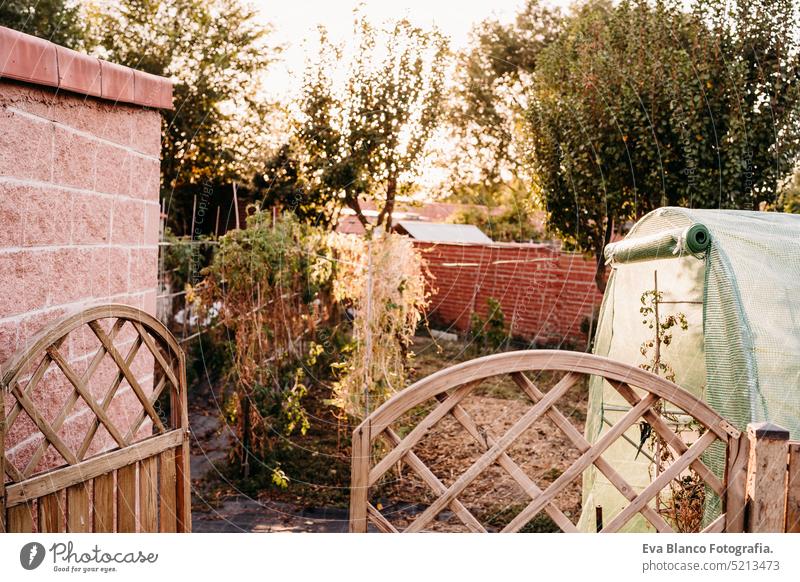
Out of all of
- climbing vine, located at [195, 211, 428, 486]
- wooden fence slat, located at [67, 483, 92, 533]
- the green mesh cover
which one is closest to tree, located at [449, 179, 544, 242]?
climbing vine, located at [195, 211, 428, 486]

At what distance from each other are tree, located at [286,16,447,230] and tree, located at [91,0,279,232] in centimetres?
46

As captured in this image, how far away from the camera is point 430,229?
13.4ft

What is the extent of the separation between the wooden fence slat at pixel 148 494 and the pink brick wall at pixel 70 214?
0.24m

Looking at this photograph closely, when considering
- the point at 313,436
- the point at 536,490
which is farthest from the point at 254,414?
the point at 536,490

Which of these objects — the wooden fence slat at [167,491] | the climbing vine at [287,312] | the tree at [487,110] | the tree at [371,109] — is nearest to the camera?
the wooden fence slat at [167,491]

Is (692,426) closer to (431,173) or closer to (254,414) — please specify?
(431,173)

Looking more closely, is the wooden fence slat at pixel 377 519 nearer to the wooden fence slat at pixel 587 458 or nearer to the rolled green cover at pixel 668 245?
the wooden fence slat at pixel 587 458

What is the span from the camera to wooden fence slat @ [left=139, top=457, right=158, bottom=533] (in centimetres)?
174

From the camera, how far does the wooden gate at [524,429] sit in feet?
4.35

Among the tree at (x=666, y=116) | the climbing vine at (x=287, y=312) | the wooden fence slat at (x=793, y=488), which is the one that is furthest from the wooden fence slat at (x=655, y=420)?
the tree at (x=666, y=116)

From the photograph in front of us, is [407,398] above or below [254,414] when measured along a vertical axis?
above

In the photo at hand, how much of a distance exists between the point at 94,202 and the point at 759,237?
6.54 feet

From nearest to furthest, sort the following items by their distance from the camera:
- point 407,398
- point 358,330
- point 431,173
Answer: point 407,398 → point 431,173 → point 358,330

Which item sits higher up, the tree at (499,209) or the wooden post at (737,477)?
the tree at (499,209)
